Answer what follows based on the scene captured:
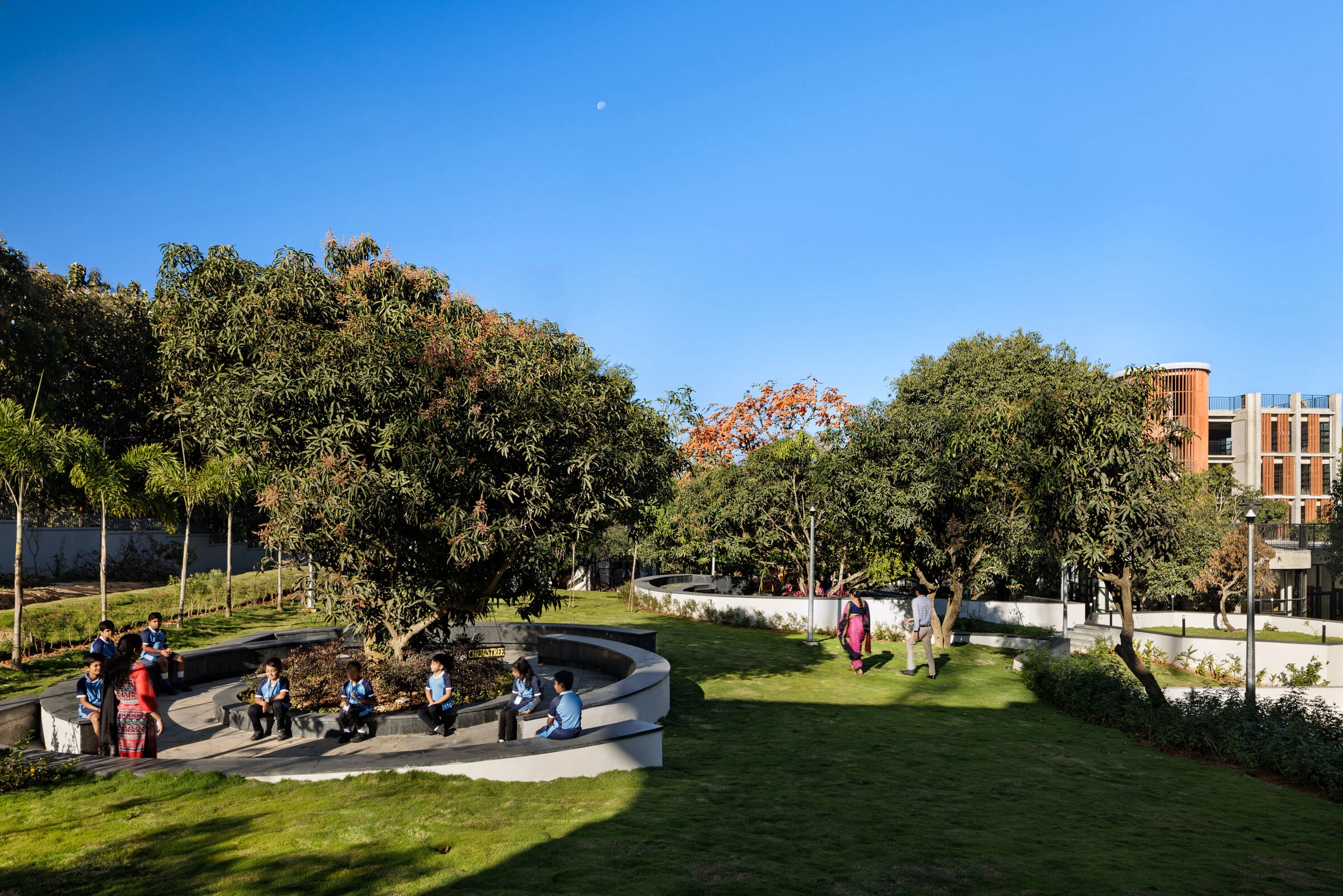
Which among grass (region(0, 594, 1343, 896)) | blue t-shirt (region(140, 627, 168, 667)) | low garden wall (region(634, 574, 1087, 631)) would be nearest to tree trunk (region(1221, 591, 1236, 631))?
low garden wall (region(634, 574, 1087, 631))

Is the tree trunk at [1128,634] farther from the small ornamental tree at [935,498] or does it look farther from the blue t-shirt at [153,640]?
the blue t-shirt at [153,640]

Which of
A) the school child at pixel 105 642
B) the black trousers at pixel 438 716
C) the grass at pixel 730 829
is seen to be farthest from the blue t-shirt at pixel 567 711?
the school child at pixel 105 642

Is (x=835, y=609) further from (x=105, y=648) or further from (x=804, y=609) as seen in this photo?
(x=105, y=648)

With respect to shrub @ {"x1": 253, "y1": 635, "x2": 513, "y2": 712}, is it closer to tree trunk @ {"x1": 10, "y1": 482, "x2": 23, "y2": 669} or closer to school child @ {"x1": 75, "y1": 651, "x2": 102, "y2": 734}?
school child @ {"x1": 75, "y1": 651, "x2": 102, "y2": 734}

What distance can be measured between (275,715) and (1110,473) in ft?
52.5

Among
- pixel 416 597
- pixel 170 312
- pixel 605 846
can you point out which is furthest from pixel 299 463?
pixel 605 846

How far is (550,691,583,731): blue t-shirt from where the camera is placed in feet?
33.6

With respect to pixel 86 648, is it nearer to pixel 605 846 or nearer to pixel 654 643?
pixel 654 643

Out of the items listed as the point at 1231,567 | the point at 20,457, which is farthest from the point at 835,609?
the point at 1231,567

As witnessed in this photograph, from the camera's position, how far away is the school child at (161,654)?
14383 millimetres

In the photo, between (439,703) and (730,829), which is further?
(439,703)

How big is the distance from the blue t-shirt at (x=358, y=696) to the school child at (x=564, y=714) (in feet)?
10.1

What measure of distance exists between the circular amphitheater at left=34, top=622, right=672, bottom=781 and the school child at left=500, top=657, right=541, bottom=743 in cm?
16

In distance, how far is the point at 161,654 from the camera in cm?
1450
